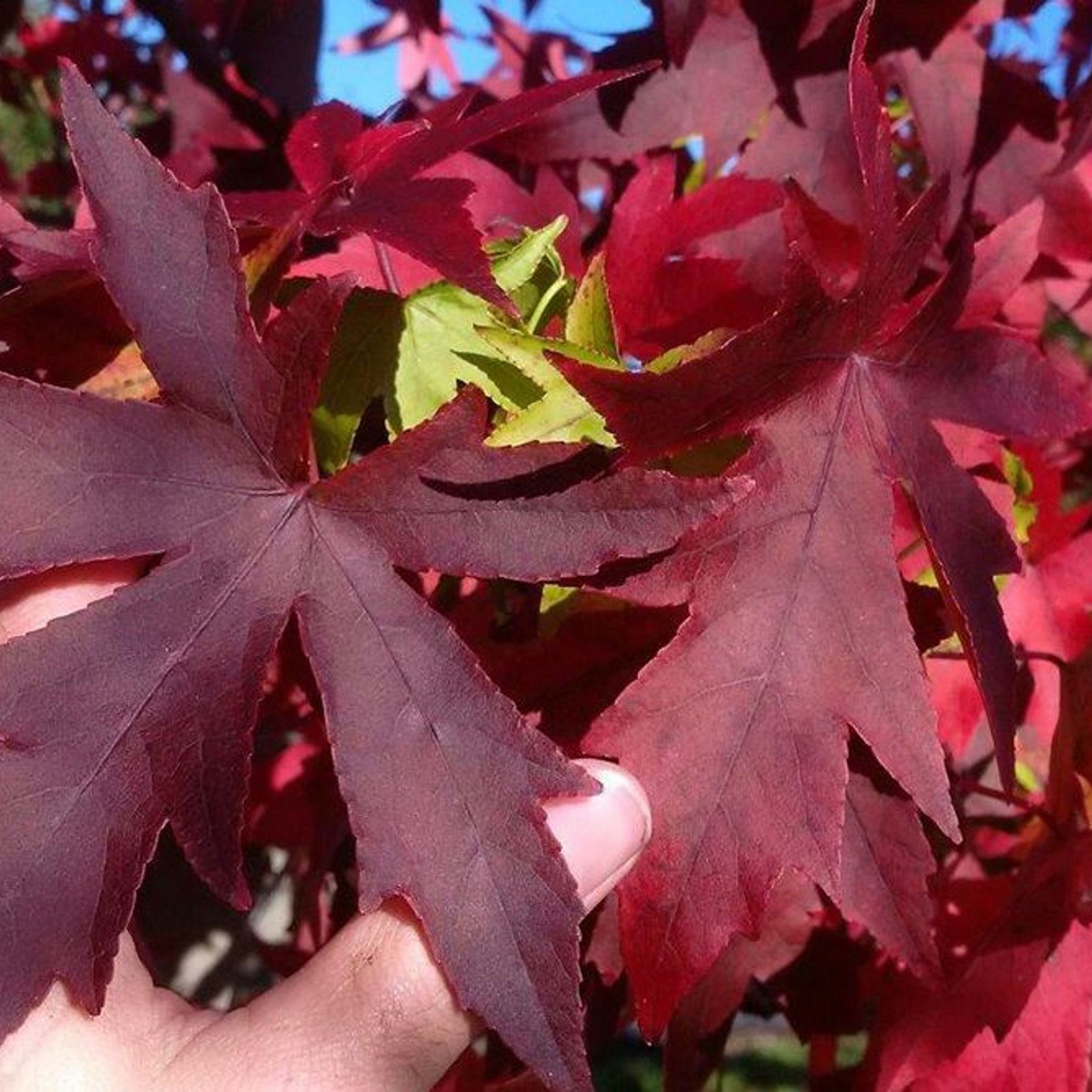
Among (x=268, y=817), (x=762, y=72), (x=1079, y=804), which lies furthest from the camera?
(x=268, y=817)

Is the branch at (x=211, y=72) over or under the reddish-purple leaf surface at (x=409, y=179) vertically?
over

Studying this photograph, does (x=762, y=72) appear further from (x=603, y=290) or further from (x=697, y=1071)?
(x=697, y=1071)

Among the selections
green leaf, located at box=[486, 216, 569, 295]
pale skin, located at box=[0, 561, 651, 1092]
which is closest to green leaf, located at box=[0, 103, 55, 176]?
green leaf, located at box=[486, 216, 569, 295]

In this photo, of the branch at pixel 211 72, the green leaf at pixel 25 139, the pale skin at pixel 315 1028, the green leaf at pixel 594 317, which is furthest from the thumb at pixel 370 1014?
the green leaf at pixel 25 139

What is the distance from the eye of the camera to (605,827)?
596mm

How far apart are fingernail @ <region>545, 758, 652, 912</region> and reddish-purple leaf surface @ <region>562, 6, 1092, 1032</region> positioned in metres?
0.01

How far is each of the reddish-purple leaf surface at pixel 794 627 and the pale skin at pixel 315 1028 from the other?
4 centimetres

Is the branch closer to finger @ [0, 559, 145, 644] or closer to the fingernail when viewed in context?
finger @ [0, 559, 145, 644]

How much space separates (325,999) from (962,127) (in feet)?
2.58

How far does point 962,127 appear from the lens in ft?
3.16

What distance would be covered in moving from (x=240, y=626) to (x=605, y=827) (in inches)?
8.0

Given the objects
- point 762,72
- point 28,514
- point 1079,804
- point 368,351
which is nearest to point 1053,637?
point 1079,804

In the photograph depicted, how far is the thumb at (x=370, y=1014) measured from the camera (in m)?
0.61

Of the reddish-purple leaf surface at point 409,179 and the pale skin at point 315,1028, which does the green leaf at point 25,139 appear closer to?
the reddish-purple leaf surface at point 409,179
